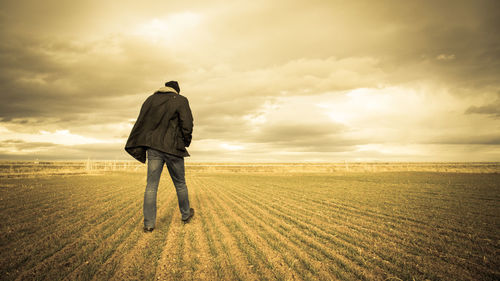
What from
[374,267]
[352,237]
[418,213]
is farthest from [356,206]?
[374,267]

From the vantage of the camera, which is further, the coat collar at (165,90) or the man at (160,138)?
the coat collar at (165,90)

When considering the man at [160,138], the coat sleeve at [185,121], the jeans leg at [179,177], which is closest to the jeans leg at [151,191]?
the man at [160,138]

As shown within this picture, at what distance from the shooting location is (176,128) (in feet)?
10.9

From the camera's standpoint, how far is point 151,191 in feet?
10.2

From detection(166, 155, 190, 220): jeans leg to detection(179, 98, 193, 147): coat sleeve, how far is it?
0.38 m

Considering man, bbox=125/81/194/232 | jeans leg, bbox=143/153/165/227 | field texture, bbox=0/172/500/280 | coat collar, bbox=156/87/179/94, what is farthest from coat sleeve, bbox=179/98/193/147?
field texture, bbox=0/172/500/280

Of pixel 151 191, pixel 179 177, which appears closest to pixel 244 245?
pixel 179 177

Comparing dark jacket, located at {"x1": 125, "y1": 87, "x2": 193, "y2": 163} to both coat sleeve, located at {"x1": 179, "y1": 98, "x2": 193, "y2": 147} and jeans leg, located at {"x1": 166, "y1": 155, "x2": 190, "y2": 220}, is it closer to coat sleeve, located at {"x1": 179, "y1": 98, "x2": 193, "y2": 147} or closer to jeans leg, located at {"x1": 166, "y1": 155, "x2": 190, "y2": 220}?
coat sleeve, located at {"x1": 179, "y1": 98, "x2": 193, "y2": 147}

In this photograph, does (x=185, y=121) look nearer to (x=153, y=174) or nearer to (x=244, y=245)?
(x=153, y=174)

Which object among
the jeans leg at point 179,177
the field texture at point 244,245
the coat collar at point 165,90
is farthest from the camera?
the coat collar at point 165,90

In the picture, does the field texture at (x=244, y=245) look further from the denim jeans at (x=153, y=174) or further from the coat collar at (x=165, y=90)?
the coat collar at (x=165, y=90)

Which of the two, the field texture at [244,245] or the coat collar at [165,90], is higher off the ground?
the coat collar at [165,90]

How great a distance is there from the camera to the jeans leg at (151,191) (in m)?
3.06

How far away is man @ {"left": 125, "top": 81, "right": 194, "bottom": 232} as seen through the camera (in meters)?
3.10
